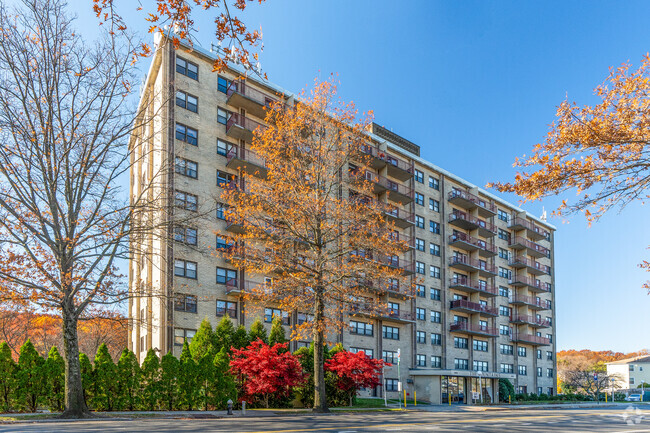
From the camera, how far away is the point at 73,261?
21.2 meters

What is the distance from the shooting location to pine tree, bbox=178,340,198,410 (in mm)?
26438

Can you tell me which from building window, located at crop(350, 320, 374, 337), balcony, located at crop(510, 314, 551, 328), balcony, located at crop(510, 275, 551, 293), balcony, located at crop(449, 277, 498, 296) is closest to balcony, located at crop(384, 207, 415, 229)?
balcony, located at crop(449, 277, 498, 296)

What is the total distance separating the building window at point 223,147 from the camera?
131ft

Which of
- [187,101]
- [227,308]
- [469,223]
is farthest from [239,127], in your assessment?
[469,223]

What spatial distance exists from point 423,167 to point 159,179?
30.6 metres

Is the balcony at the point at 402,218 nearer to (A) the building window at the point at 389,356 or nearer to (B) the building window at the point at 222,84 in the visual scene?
(A) the building window at the point at 389,356

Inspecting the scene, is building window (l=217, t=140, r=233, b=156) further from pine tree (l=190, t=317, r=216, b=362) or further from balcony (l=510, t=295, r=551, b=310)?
balcony (l=510, t=295, r=551, b=310)

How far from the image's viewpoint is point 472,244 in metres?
60.8

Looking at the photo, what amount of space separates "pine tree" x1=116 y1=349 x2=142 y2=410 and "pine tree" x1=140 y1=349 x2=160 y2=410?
0.29 metres

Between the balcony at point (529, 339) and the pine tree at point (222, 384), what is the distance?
47.6 m

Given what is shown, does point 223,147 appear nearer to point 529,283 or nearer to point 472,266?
point 472,266

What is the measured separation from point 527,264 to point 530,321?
7.10 metres

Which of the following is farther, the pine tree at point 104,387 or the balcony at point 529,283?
the balcony at point 529,283

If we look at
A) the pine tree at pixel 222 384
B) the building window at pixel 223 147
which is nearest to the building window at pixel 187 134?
the building window at pixel 223 147
